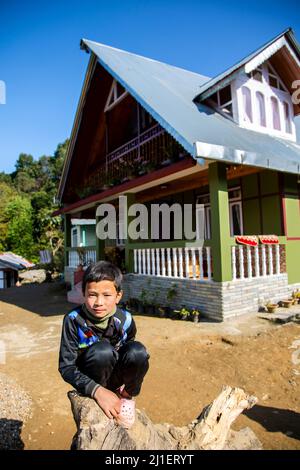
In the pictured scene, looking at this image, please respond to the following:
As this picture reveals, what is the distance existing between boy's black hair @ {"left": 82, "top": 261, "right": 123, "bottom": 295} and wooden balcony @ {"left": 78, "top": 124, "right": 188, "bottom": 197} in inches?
234

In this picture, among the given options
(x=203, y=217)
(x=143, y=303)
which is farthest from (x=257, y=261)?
(x=203, y=217)

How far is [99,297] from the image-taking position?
75.4 inches

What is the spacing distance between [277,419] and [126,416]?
2037mm

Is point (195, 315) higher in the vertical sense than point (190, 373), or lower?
higher

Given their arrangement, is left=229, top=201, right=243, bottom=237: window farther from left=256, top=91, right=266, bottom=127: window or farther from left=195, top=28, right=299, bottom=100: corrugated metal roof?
left=195, top=28, right=299, bottom=100: corrugated metal roof

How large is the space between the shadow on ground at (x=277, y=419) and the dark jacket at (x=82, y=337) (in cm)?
182

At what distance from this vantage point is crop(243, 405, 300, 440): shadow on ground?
2.75 m

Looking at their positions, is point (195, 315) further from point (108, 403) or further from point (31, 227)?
point (31, 227)

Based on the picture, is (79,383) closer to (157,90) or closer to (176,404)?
(176,404)

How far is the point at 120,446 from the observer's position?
1.58 metres

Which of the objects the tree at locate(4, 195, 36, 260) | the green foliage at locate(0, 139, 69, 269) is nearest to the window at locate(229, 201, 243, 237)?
the green foliage at locate(0, 139, 69, 269)

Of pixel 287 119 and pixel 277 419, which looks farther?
pixel 287 119

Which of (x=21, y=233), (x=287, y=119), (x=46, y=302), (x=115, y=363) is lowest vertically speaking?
(x=46, y=302)

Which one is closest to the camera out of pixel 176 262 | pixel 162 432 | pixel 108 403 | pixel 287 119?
pixel 108 403
